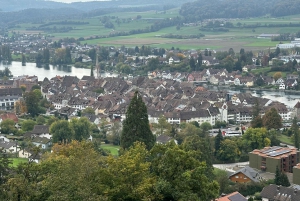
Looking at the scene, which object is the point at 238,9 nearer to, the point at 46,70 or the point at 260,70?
the point at 46,70

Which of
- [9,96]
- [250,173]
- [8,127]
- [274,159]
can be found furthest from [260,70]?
[250,173]

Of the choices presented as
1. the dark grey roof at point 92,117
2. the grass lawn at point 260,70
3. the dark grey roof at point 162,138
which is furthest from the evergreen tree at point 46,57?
the dark grey roof at point 162,138

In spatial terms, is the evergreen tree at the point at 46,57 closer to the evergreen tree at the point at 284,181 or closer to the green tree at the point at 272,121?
the green tree at the point at 272,121

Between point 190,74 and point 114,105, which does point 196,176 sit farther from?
point 190,74

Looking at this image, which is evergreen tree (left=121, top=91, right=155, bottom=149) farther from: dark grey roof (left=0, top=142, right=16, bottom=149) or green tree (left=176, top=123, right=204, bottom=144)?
green tree (left=176, top=123, right=204, bottom=144)

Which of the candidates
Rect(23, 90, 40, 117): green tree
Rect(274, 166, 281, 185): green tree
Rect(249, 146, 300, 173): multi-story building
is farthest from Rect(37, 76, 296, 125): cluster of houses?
Rect(274, 166, 281, 185): green tree

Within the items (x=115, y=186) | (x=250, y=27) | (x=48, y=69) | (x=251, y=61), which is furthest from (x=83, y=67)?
(x=115, y=186)
